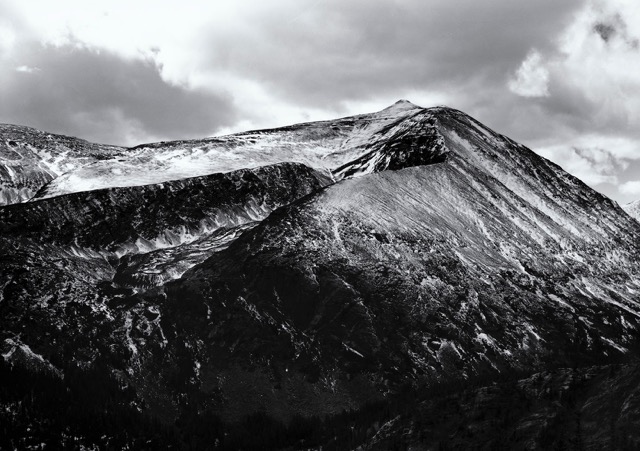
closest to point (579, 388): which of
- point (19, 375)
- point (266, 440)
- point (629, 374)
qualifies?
point (629, 374)

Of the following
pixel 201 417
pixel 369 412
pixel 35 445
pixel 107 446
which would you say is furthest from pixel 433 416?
pixel 35 445

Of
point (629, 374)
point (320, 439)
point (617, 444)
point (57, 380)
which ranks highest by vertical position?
point (57, 380)

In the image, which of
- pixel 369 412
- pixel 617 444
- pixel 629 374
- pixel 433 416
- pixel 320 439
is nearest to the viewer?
pixel 617 444

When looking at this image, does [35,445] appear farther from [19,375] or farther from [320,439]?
[320,439]

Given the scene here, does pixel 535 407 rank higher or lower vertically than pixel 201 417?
lower

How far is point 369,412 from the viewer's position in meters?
198

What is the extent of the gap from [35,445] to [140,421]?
82.0 feet

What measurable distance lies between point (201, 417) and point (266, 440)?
2033 centimetres

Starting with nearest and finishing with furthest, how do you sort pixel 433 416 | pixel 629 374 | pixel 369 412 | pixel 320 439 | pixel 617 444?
pixel 617 444 → pixel 629 374 → pixel 433 416 → pixel 320 439 → pixel 369 412

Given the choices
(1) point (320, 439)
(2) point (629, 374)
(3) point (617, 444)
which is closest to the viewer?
(3) point (617, 444)

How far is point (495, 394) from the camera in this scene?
6811 inches

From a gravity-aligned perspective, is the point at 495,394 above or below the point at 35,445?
below

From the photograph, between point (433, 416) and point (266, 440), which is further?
point (266, 440)

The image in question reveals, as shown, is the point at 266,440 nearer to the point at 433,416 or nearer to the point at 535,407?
the point at 433,416
